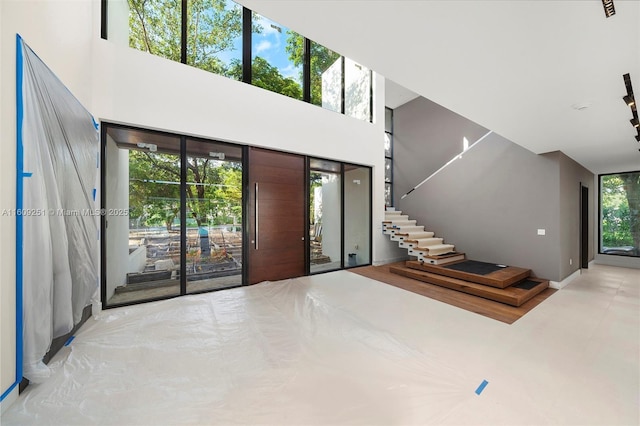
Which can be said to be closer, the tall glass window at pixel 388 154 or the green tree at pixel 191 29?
the green tree at pixel 191 29

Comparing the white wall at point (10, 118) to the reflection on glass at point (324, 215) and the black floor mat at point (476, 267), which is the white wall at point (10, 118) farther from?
the black floor mat at point (476, 267)

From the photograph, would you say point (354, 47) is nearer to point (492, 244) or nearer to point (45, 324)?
point (45, 324)

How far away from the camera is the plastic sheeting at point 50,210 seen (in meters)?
1.64

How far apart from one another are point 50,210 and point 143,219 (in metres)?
1.69

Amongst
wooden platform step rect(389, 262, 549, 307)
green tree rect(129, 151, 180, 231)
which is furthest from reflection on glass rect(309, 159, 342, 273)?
green tree rect(129, 151, 180, 231)

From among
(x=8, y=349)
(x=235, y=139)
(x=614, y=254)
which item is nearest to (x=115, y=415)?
(x=8, y=349)

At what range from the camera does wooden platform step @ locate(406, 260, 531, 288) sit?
3898 millimetres

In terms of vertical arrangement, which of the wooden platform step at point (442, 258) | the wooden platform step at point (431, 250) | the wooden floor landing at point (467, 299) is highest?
the wooden platform step at point (431, 250)

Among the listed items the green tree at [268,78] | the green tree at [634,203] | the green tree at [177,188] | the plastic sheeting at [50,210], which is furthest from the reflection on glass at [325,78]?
the green tree at [634,203]

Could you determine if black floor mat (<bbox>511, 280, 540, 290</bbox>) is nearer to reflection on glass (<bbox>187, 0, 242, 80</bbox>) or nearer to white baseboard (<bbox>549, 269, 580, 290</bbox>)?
white baseboard (<bbox>549, 269, 580, 290</bbox>)

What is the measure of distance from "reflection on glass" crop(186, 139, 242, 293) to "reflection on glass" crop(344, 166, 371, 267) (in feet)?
8.36

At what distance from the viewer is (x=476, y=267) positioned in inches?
186

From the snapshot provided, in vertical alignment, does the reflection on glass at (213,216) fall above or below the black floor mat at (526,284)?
above

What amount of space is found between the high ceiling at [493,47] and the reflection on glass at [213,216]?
9.57 ft
